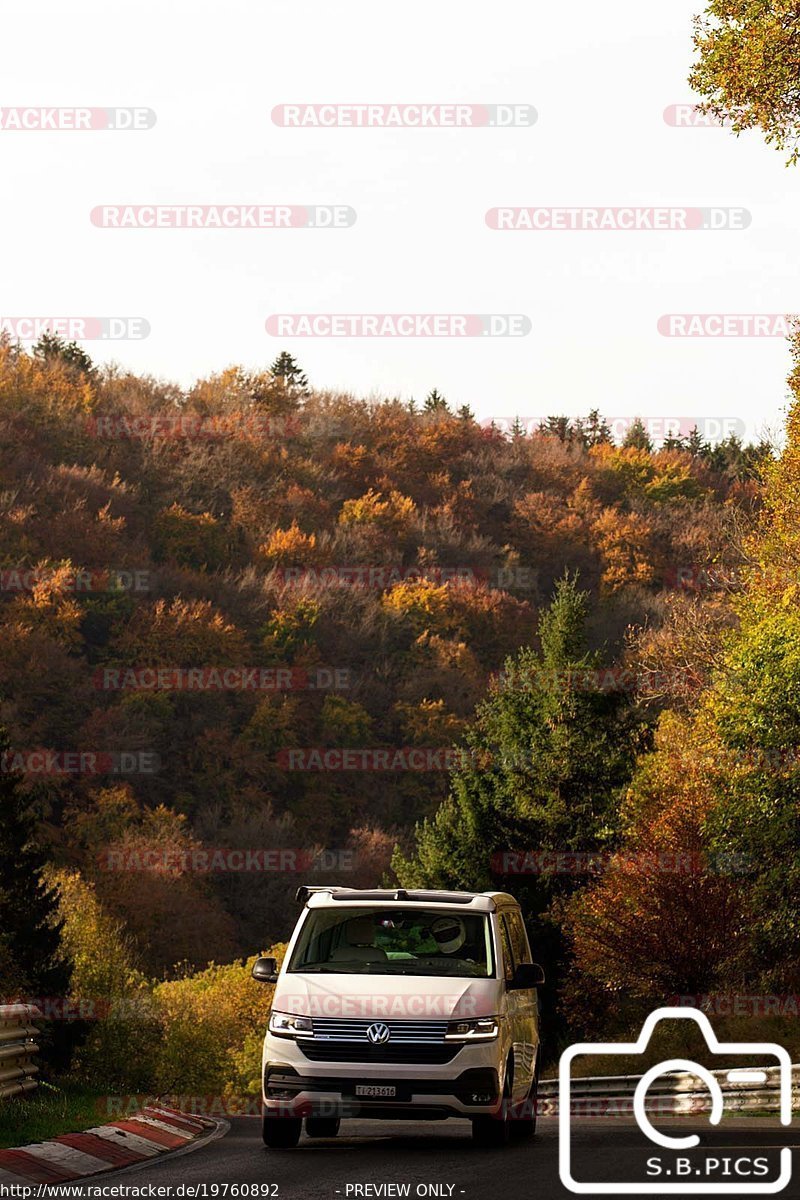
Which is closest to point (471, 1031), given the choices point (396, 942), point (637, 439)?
point (396, 942)

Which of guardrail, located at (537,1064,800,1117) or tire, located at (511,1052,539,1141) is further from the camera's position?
guardrail, located at (537,1064,800,1117)

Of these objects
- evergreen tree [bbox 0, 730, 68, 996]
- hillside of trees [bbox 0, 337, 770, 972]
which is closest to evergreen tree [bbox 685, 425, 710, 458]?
hillside of trees [bbox 0, 337, 770, 972]

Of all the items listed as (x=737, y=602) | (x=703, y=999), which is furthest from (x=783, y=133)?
(x=703, y=999)

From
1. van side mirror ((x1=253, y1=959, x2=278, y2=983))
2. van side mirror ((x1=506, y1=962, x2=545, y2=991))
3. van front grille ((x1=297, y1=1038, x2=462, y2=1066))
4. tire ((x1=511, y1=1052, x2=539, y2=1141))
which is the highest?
van side mirror ((x1=253, y1=959, x2=278, y2=983))

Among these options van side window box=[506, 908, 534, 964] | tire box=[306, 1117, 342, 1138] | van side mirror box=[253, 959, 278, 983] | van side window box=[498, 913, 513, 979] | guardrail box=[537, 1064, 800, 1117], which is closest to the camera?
van side mirror box=[253, 959, 278, 983]

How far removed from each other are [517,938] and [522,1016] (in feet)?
3.79

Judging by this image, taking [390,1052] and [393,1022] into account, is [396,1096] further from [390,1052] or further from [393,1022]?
[393,1022]

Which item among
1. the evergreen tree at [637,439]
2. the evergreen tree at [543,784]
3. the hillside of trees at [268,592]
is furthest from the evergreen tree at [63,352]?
the evergreen tree at [543,784]

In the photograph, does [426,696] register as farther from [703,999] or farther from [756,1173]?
[756,1173]

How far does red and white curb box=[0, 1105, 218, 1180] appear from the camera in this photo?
429 inches

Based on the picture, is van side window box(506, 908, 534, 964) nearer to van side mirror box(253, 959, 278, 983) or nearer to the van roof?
the van roof

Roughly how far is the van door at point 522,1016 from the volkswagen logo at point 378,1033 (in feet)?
4.60

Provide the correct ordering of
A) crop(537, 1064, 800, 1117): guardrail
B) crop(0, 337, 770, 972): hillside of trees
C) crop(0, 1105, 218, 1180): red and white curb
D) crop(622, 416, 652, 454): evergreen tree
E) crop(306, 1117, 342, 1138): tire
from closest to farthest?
crop(0, 1105, 218, 1180): red and white curb → crop(306, 1117, 342, 1138): tire → crop(537, 1064, 800, 1117): guardrail → crop(0, 337, 770, 972): hillside of trees → crop(622, 416, 652, 454): evergreen tree

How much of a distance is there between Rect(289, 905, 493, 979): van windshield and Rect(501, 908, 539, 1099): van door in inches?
21.2
